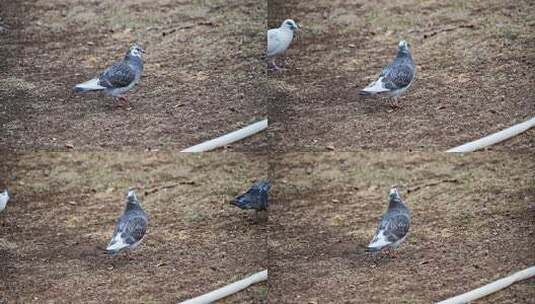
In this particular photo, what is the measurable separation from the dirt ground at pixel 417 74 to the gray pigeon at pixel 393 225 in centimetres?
20

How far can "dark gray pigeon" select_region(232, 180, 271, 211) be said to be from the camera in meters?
3.37

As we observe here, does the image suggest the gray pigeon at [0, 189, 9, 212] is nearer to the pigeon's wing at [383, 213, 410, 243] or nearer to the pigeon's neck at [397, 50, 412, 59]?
the pigeon's wing at [383, 213, 410, 243]

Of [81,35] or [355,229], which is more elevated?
[81,35]

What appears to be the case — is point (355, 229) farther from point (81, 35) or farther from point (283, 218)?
point (81, 35)

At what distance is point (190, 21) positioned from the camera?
3.54 metres

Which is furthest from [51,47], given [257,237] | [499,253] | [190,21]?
[499,253]

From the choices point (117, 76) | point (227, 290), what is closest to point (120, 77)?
point (117, 76)

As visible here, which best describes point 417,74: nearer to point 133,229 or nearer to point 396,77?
point 396,77

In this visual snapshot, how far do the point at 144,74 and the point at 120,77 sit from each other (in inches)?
4.1

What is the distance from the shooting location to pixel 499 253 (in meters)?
3.34

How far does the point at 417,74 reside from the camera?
3449 mm

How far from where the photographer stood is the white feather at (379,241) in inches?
132

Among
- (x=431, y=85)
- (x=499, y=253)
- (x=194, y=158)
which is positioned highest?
(x=431, y=85)

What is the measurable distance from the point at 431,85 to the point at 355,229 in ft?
1.97
